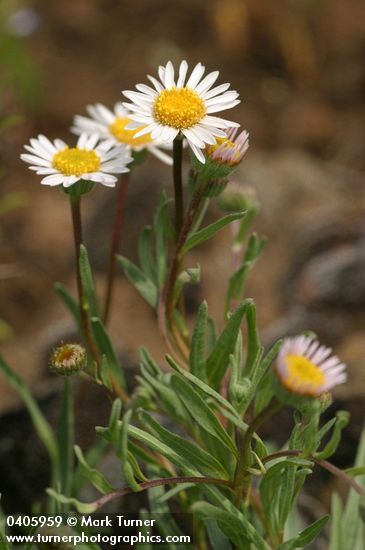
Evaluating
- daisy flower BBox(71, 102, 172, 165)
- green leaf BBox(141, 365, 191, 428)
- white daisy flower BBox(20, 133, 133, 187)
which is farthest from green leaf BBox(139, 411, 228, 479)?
daisy flower BBox(71, 102, 172, 165)

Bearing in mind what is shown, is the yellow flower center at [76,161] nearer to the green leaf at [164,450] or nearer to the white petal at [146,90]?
the white petal at [146,90]

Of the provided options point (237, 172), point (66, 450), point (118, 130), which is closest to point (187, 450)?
point (66, 450)

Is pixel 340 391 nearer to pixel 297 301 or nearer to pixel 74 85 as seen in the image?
pixel 297 301

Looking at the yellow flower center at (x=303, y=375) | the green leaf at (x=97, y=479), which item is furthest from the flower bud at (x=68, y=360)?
the yellow flower center at (x=303, y=375)

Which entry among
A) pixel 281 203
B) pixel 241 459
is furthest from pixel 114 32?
pixel 241 459

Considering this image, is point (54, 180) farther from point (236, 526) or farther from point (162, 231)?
point (236, 526)
